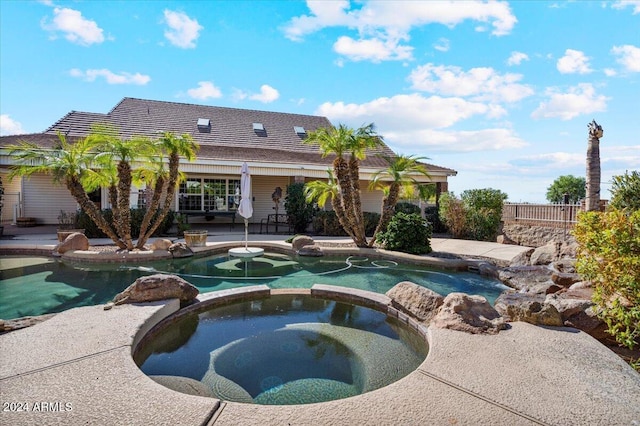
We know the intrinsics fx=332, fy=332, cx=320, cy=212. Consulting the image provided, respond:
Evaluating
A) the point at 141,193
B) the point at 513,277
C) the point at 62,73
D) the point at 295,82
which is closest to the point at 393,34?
the point at 295,82

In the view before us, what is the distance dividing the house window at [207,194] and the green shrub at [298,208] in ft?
14.7

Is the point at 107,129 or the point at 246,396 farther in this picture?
the point at 107,129

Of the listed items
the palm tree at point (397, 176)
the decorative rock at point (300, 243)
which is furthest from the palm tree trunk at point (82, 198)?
the palm tree at point (397, 176)

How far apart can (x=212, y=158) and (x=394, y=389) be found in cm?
1472

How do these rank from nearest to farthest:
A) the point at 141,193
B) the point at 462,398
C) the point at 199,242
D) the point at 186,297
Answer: the point at 462,398 → the point at 186,297 → the point at 199,242 → the point at 141,193

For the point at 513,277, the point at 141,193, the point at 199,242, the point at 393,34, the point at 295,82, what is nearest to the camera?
the point at 513,277

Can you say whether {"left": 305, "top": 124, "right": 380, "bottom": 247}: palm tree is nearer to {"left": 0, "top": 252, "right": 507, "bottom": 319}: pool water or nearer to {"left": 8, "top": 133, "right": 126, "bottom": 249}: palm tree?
{"left": 0, "top": 252, "right": 507, "bottom": 319}: pool water

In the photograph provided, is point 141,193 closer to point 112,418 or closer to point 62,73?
point 62,73

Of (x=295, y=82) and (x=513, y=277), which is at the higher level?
(x=295, y=82)

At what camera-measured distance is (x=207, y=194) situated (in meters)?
19.6

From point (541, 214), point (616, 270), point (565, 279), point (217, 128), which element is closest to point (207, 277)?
point (616, 270)

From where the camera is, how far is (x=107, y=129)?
382 inches

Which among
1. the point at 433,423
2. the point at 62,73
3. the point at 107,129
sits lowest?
the point at 433,423

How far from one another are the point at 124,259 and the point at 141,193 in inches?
315
